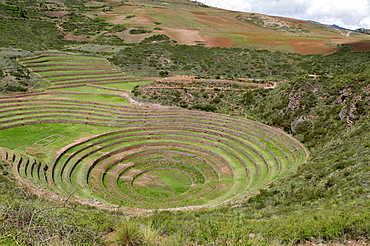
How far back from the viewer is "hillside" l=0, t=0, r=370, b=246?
1002cm

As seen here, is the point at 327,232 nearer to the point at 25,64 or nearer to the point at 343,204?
the point at 343,204

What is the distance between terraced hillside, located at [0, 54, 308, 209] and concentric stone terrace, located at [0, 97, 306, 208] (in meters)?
0.09

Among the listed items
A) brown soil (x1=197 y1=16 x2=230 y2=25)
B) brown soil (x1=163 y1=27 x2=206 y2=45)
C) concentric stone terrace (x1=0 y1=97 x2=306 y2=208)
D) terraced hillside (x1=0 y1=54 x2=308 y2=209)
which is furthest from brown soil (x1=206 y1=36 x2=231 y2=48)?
concentric stone terrace (x1=0 y1=97 x2=306 y2=208)

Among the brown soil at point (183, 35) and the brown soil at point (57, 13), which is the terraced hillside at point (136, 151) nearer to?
the brown soil at point (183, 35)

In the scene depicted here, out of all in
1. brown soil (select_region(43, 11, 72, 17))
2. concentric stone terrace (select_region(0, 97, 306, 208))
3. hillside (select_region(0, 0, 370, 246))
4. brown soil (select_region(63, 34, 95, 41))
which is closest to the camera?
hillside (select_region(0, 0, 370, 246))

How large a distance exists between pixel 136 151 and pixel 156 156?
2439 millimetres

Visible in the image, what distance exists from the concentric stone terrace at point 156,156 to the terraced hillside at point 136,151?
9 cm

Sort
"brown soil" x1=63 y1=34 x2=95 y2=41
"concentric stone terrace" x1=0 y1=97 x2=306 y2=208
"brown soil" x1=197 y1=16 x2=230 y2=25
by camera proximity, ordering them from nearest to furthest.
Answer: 1. "concentric stone terrace" x1=0 y1=97 x2=306 y2=208
2. "brown soil" x1=63 y1=34 x2=95 y2=41
3. "brown soil" x1=197 y1=16 x2=230 y2=25

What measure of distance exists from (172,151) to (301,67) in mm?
38184

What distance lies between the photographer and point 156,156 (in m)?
29.8

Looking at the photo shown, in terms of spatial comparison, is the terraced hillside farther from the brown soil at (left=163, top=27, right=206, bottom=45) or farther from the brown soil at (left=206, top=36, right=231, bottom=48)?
the brown soil at (left=163, top=27, right=206, bottom=45)

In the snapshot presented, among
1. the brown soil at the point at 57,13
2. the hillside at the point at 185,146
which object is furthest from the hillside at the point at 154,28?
the hillside at the point at 185,146

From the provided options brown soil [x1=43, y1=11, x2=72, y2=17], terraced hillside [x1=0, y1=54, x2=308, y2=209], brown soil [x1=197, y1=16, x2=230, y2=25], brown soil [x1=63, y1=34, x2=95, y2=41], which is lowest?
terraced hillside [x1=0, y1=54, x2=308, y2=209]

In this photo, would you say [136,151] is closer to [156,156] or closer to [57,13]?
[156,156]
